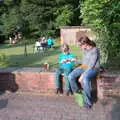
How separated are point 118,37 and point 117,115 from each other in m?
2.17

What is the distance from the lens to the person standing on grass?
7246 mm

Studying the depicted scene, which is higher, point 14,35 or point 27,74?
point 27,74

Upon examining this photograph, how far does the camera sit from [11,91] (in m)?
8.53

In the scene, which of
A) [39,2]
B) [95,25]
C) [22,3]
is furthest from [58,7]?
[95,25]

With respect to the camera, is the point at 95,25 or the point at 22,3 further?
the point at 22,3

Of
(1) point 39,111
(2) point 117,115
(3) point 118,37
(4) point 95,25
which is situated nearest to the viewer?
(2) point 117,115

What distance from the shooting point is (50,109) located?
7.09 meters

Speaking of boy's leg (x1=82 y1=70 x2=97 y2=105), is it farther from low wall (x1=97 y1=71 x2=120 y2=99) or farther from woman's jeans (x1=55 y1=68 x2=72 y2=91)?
woman's jeans (x1=55 y1=68 x2=72 y2=91)

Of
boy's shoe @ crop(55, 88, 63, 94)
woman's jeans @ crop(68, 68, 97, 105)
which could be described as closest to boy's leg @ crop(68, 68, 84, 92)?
woman's jeans @ crop(68, 68, 97, 105)

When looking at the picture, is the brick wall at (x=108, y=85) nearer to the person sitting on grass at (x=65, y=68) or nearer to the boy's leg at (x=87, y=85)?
the boy's leg at (x=87, y=85)

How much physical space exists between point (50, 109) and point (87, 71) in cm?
104

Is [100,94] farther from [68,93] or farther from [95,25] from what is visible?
[95,25]

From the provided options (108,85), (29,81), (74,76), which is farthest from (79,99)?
(29,81)

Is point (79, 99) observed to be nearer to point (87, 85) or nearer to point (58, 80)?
point (87, 85)
